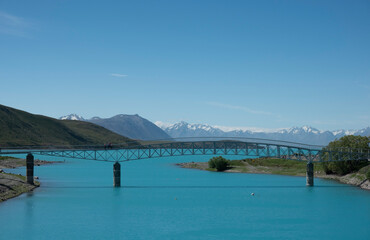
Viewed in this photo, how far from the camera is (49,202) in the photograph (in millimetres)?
86188

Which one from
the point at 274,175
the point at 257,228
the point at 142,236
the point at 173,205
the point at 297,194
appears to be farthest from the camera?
the point at 274,175

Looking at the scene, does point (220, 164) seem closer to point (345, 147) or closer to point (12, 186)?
point (345, 147)

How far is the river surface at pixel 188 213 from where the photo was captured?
63.8m

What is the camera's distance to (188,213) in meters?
78.1

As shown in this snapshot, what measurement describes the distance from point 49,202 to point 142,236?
31.1 metres

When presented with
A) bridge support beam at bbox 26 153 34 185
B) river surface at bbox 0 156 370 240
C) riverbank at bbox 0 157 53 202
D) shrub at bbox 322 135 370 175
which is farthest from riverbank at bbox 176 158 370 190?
riverbank at bbox 0 157 53 202

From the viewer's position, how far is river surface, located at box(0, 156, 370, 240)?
2512 inches

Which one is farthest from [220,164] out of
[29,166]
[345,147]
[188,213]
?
[188,213]

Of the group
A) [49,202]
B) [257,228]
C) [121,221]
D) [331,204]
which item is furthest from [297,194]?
[49,202]

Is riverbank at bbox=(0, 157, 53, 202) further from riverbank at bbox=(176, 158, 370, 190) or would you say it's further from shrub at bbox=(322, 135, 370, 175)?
riverbank at bbox=(176, 158, 370, 190)

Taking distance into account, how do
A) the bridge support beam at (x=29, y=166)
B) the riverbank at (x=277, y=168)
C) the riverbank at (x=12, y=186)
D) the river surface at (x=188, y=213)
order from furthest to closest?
the riverbank at (x=277, y=168) < the bridge support beam at (x=29, y=166) < the riverbank at (x=12, y=186) < the river surface at (x=188, y=213)

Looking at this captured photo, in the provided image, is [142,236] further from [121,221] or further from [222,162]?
[222,162]

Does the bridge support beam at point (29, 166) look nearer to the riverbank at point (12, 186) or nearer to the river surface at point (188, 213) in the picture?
the riverbank at point (12, 186)

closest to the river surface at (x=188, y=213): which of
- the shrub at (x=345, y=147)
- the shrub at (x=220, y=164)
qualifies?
the shrub at (x=345, y=147)
